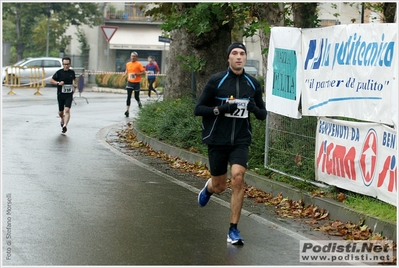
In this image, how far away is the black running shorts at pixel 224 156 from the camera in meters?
8.92

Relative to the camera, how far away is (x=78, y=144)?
17953 mm

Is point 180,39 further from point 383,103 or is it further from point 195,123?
point 383,103

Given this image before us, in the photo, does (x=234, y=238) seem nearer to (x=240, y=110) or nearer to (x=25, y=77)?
(x=240, y=110)

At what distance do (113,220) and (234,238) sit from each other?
168 cm

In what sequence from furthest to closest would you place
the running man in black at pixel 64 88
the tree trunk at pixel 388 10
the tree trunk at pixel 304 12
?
the running man in black at pixel 64 88, the tree trunk at pixel 388 10, the tree trunk at pixel 304 12

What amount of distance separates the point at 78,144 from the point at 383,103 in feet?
31.6

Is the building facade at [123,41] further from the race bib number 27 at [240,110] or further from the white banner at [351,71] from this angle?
the race bib number 27 at [240,110]

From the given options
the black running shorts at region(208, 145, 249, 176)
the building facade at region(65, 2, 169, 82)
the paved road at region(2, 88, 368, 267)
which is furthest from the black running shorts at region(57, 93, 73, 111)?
the building facade at region(65, 2, 169, 82)

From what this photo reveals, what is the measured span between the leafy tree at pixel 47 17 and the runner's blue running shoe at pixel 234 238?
177 feet

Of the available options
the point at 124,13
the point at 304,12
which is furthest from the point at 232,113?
the point at 124,13

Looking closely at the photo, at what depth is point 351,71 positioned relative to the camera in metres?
10.1

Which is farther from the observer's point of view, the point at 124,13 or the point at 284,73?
the point at 124,13

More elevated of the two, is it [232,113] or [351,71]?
[351,71]

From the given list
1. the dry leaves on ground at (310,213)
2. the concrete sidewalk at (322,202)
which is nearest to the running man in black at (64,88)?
the concrete sidewalk at (322,202)
